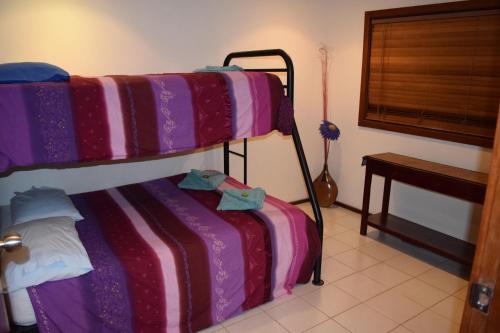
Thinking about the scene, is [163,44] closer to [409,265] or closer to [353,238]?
[353,238]

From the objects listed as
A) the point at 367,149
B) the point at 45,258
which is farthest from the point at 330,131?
the point at 45,258

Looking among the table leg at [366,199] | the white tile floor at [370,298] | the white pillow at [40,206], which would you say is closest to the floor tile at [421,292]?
the white tile floor at [370,298]

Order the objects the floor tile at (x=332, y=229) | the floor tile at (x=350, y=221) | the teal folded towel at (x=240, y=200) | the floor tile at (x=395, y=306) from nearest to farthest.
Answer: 1. the floor tile at (x=395, y=306)
2. the teal folded towel at (x=240, y=200)
3. the floor tile at (x=332, y=229)
4. the floor tile at (x=350, y=221)

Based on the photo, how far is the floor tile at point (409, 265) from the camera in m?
2.80

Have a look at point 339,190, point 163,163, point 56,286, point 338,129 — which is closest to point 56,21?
point 163,163

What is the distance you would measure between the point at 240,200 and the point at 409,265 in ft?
4.63

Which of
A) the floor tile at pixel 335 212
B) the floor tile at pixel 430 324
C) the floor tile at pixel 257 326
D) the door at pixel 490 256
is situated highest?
the door at pixel 490 256

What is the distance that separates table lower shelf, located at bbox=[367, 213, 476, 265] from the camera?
2686 millimetres

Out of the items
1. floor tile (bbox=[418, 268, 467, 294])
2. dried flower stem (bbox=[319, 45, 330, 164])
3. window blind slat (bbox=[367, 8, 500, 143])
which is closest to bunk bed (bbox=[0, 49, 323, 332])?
floor tile (bbox=[418, 268, 467, 294])

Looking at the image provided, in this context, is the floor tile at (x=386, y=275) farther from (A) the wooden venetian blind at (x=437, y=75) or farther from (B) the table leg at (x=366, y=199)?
(A) the wooden venetian blind at (x=437, y=75)

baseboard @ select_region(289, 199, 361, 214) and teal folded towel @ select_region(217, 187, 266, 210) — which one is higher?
teal folded towel @ select_region(217, 187, 266, 210)

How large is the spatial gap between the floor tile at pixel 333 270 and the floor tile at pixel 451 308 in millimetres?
595

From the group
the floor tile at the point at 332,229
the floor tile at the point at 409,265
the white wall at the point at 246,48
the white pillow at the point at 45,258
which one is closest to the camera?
the white pillow at the point at 45,258

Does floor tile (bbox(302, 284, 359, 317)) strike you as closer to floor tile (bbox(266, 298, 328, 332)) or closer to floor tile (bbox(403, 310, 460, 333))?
floor tile (bbox(266, 298, 328, 332))
